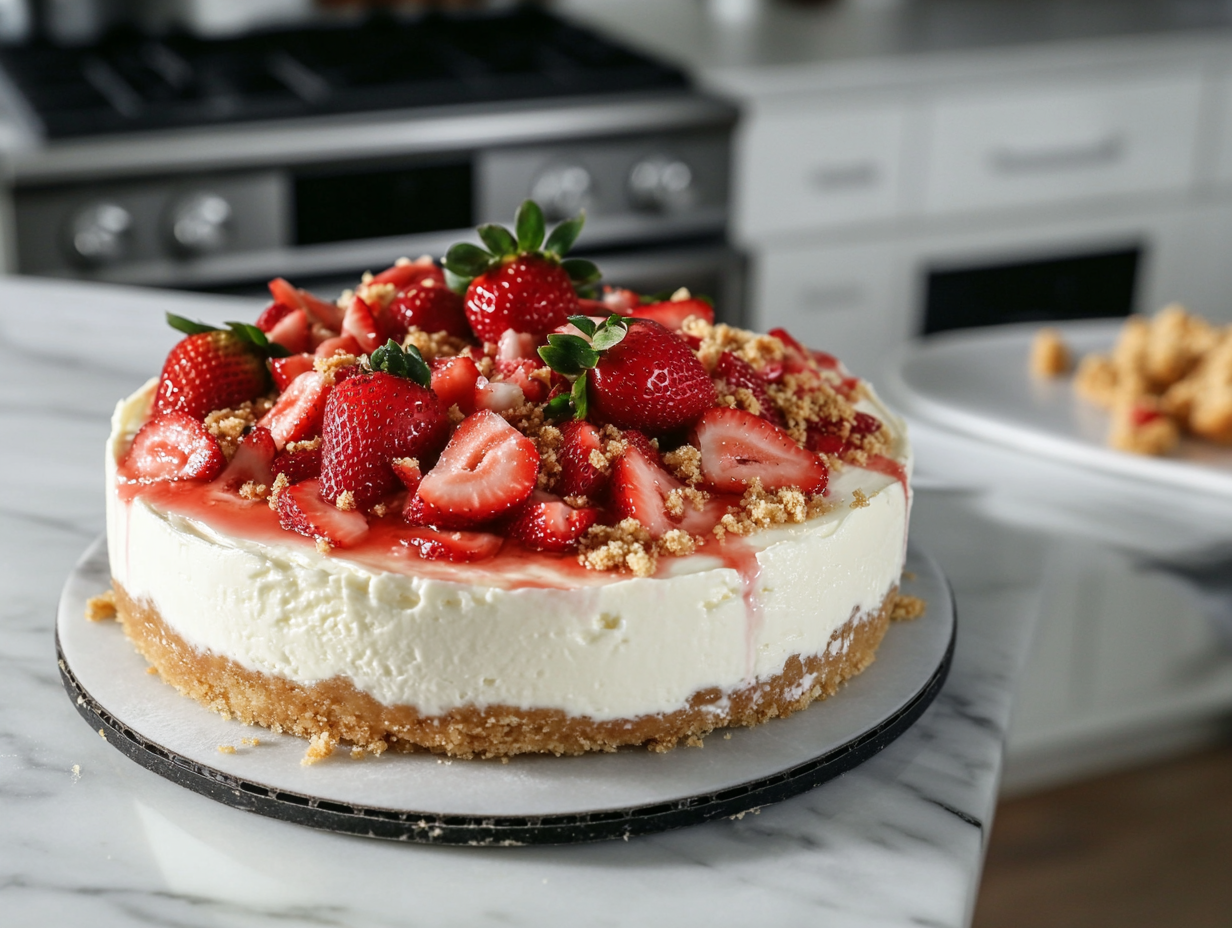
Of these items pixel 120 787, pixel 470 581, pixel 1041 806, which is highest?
pixel 470 581

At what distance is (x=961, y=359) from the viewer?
1947mm

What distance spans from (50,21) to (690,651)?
266 cm

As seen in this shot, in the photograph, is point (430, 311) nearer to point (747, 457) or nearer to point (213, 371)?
point (213, 371)

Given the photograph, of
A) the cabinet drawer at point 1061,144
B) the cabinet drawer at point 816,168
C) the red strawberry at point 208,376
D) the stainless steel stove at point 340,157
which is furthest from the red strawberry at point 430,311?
Answer: the cabinet drawer at point 1061,144

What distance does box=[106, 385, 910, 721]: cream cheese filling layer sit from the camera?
3.16ft

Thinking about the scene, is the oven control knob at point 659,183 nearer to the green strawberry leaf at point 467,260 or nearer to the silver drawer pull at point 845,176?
the silver drawer pull at point 845,176

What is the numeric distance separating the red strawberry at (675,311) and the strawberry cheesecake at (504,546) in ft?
0.46

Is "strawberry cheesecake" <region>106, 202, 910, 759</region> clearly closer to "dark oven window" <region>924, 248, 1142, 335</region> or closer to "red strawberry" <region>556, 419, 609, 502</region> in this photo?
"red strawberry" <region>556, 419, 609, 502</region>

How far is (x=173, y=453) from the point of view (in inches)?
43.4

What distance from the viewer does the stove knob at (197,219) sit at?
260cm

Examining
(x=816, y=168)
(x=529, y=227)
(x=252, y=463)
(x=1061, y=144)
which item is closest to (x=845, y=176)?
(x=816, y=168)

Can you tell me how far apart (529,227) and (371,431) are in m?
0.28

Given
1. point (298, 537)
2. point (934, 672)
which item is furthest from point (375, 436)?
point (934, 672)

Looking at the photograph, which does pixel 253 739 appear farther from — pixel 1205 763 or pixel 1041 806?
pixel 1205 763
